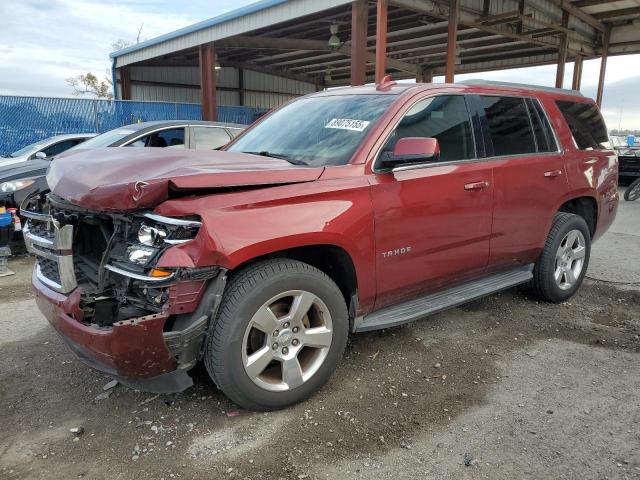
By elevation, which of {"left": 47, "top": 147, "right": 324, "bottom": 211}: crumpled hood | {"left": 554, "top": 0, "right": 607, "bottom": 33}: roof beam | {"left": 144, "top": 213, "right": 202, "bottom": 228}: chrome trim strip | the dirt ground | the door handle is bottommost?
the dirt ground

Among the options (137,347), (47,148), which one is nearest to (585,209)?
(137,347)

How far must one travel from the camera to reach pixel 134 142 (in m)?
6.61

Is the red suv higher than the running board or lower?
higher

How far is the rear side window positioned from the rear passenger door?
0.39 meters

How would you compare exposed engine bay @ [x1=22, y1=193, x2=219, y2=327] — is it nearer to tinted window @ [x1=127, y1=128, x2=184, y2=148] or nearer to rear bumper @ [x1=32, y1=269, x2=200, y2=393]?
rear bumper @ [x1=32, y1=269, x2=200, y2=393]

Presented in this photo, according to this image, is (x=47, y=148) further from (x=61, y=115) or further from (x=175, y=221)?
(x=61, y=115)

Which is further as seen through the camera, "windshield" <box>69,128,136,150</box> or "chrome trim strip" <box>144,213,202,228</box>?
"windshield" <box>69,128,136,150</box>

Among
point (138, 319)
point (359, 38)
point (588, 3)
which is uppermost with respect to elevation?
point (588, 3)

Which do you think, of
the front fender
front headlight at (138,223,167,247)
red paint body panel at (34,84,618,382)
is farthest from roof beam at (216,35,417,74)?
front headlight at (138,223,167,247)

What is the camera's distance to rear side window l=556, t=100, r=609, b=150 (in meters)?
4.69

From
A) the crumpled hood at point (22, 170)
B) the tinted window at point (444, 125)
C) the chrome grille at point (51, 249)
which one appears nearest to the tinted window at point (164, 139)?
the crumpled hood at point (22, 170)

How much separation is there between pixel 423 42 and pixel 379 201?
1692 cm

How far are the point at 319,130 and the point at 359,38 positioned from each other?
8195 mm

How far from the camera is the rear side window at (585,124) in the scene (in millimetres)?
4688
